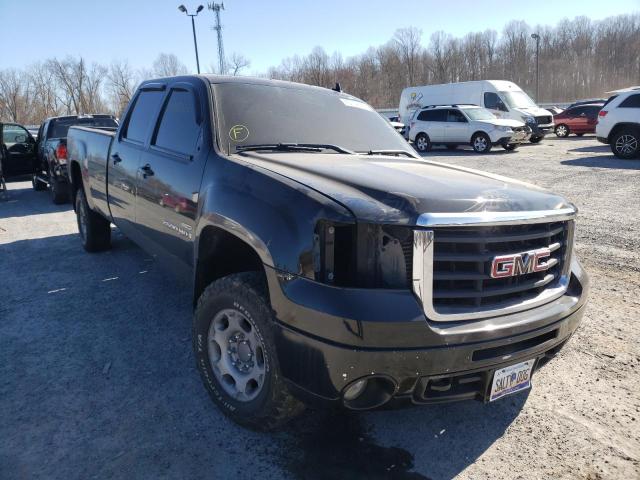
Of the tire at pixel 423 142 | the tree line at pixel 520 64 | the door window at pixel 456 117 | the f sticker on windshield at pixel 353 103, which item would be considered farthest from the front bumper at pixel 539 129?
the tree line at pixel 520 64

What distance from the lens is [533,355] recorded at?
7.88ft

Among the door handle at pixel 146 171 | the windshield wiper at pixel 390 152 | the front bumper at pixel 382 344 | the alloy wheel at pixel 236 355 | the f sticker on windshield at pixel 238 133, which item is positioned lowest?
the alloy wheel at pixel 236 355

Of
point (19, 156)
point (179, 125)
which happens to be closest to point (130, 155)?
point (179, 125)

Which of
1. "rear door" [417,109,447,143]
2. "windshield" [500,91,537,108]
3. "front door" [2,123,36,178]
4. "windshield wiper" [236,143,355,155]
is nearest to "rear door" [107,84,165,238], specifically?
"windshield wiper" [236,143,355,155]

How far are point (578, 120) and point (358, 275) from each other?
2711cm

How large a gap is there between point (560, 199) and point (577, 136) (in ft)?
89.4

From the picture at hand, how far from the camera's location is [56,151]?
9.61m

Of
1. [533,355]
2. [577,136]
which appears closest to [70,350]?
[533,355]

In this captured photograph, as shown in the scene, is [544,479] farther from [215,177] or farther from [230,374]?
[215,177]

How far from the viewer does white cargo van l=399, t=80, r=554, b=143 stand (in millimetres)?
21422

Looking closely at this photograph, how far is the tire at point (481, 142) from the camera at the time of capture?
18422 millimetres

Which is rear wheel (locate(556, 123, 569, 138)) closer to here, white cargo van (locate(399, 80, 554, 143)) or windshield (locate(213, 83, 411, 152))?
white cargo van (locate(399, 80, 554, 143))

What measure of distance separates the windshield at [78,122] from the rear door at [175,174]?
7968 millimetres

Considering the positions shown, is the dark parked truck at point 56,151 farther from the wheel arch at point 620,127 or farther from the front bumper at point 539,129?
the front bumper at point 539,129
